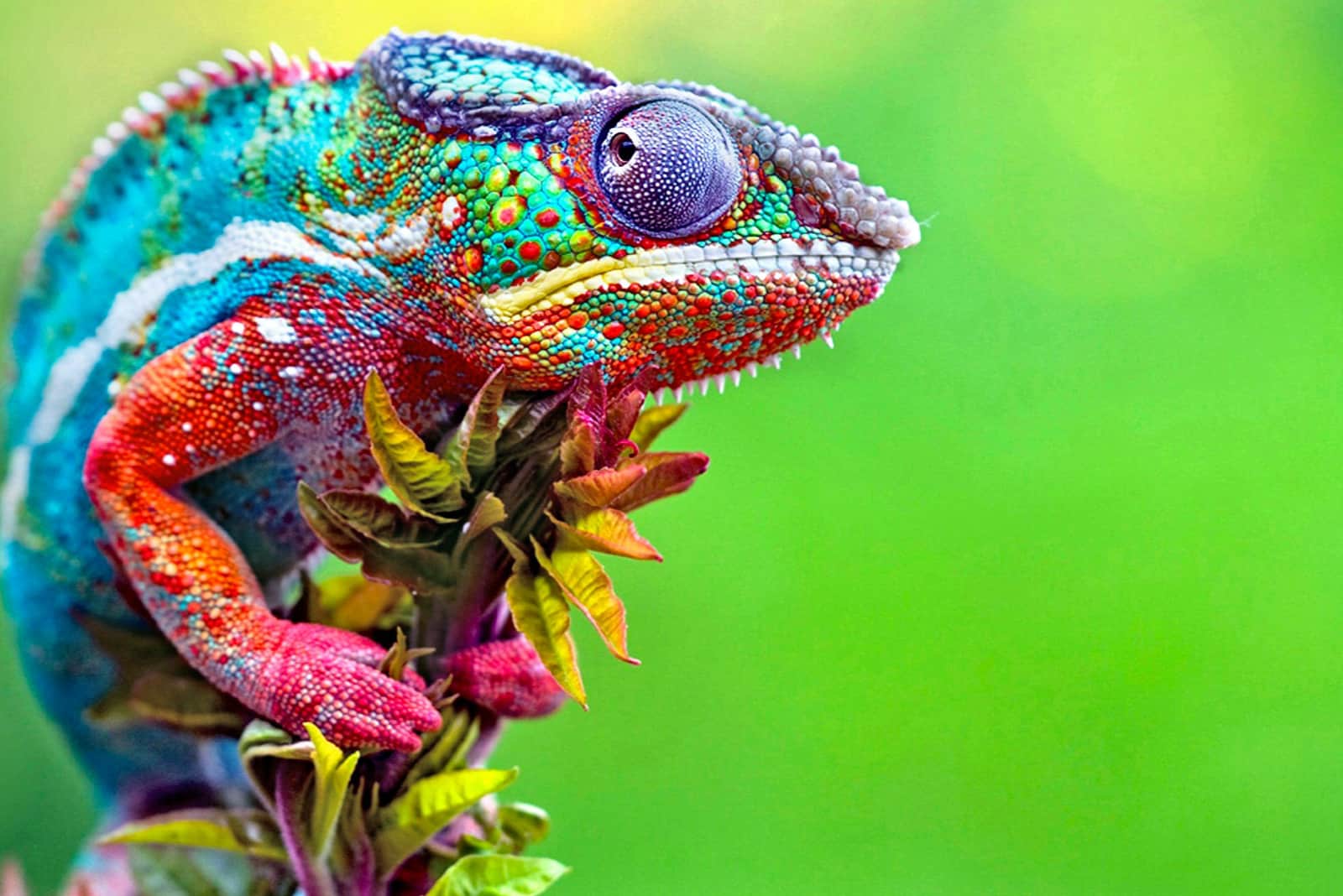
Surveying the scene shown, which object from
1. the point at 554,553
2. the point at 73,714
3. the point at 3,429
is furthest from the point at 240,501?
the point at 3,429

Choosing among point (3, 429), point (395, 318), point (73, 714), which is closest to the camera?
point (395, 318)

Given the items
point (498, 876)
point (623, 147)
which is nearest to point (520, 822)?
point (498, 876)

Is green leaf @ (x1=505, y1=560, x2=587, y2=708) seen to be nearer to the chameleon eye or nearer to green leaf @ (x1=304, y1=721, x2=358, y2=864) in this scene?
green leaf @ (x1=304, y1=721, x2=358, y2=864)

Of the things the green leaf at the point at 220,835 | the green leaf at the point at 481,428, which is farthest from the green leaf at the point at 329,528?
the green leaf at the point at 220,835

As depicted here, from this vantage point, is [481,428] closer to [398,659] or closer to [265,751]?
[398,659]

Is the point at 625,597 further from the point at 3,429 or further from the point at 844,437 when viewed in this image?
the point at 3,429

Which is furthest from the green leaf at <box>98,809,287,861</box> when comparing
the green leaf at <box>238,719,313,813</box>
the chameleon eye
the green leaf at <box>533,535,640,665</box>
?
the chameleon eye
